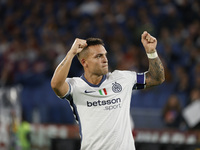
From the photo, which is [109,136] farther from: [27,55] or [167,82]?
[27,55]

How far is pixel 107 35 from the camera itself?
13.4 metres

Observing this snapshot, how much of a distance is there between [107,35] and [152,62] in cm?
848

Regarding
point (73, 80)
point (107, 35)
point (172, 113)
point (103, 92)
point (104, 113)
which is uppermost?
point (107, 35)

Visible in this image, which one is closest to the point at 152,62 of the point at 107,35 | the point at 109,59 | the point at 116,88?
the point at 116,88

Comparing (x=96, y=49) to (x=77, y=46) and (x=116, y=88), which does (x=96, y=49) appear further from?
(x=116, y=88)

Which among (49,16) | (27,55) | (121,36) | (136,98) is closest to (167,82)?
(136,98)

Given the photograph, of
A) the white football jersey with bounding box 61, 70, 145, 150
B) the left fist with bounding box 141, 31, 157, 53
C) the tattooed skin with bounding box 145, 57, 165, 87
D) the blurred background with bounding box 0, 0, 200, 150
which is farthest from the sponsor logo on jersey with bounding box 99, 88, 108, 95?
the blurred background with bounding box 0, 0, 200, 150

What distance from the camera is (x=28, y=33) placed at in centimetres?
1520

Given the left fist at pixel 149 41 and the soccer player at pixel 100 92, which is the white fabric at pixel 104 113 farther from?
the left fist at pixel 149 41

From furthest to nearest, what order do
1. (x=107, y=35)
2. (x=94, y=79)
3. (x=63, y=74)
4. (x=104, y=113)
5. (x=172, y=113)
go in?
(x=107, y=35)
(x=172, y=113)
(x=94, y=79)
(x=104, y=113)
(x=63, y=74)

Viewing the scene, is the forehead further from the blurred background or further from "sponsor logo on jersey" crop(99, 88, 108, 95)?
the blurred background

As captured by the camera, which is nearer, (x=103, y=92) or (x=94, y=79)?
(x=103, y=92)

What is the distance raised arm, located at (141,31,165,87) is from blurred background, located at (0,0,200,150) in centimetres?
340

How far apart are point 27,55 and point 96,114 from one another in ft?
31.9
